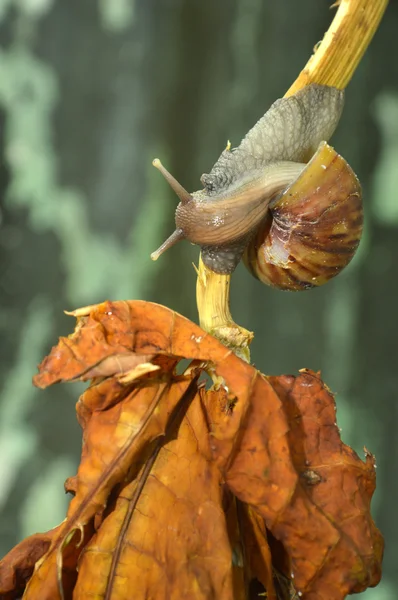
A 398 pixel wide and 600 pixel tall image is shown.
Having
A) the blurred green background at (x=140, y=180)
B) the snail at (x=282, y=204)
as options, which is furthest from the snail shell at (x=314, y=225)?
the blurred green background at (x=140, y=180)

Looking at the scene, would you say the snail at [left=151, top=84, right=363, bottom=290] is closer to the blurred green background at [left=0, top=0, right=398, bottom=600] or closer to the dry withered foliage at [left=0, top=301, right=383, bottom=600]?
the dry withered foliage at [left=0, top=301, right=383, bottom=600]

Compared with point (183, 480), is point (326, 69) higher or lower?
higher

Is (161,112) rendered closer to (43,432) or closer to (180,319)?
(43,432)

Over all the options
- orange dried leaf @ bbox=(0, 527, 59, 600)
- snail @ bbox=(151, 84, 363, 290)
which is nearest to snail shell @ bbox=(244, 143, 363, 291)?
snail @ bbox=(151, 84, 363, 290)

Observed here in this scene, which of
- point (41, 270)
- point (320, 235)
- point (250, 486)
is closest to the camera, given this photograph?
point (250, 486)

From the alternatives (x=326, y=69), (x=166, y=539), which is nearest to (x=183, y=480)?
(x=166, y=539)

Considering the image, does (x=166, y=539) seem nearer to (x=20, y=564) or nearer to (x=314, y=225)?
(x=20, y=564)

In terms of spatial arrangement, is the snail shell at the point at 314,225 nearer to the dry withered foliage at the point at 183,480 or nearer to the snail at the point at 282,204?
the snail at the point at 282,204

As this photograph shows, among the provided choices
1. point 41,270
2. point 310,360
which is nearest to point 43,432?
point 41,270
